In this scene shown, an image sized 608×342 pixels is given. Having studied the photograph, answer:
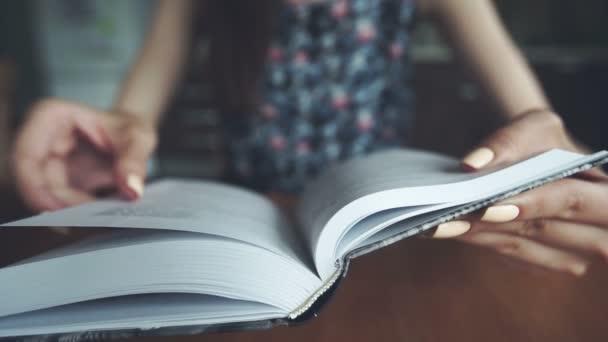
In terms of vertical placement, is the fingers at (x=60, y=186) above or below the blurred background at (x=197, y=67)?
below

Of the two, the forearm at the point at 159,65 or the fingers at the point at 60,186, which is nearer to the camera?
the fingers at the point at 60,186

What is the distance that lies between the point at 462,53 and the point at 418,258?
47 cm

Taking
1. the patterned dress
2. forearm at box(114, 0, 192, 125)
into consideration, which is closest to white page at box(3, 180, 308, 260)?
forearm at box(114, 0, 192, 125)

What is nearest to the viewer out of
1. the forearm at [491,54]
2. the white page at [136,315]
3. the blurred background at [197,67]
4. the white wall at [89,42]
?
the white page at [136,315]

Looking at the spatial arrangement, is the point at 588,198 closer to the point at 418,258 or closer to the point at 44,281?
the point at 418,258

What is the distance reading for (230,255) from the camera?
283 millimetres

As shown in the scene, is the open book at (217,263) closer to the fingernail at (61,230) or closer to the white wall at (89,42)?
the fingernail at (61,230)

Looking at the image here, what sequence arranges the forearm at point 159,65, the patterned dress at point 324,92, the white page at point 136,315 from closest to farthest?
the white page at point 136,315, the forearm at point 159,65, the patterned dress at point 324,92

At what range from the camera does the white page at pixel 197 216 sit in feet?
0.98

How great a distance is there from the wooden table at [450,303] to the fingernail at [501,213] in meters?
0.09

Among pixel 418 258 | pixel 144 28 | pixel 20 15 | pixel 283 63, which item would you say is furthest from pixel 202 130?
pixel 418 258

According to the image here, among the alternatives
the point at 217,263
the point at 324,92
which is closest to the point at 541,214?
the point at 217,263

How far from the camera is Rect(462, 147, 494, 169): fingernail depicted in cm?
32

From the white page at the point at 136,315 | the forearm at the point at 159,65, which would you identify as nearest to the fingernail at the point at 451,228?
the white page at the point at 136,315
